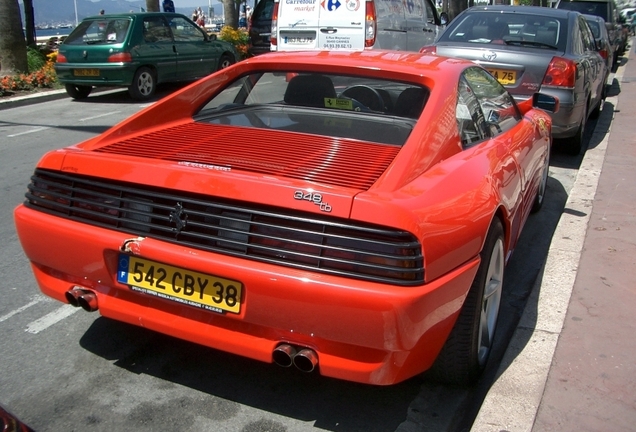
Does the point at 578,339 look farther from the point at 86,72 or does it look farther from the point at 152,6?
the point at 152,6

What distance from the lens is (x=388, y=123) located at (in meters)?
3.71

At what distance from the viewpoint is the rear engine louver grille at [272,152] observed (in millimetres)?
2947

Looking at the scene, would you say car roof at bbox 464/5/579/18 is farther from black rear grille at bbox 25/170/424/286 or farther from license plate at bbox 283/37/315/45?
black rear grille at bbox 25/170/424/286

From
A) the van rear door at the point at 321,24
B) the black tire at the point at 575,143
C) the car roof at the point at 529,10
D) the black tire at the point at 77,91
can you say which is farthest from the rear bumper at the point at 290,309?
the black tire at the point at 77,91

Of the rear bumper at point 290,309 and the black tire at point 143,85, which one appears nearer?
the rear bumper at point 290,309

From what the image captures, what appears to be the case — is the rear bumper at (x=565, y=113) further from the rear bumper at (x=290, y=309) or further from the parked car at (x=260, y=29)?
the parked car at (x=260, y=29)

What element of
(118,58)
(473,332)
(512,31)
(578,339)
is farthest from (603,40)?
(473,332)

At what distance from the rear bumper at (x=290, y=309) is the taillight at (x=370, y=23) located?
384 inches

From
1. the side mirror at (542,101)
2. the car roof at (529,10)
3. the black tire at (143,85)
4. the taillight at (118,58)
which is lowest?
the black tire at (143,85)

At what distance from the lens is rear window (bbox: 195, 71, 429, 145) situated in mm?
3666

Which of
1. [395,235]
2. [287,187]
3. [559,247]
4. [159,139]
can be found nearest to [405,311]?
[395,235]

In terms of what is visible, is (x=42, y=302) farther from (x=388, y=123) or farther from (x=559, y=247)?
(x=559, y=247)

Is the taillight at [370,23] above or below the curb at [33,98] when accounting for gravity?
above

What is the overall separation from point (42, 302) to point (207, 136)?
1504 mm
